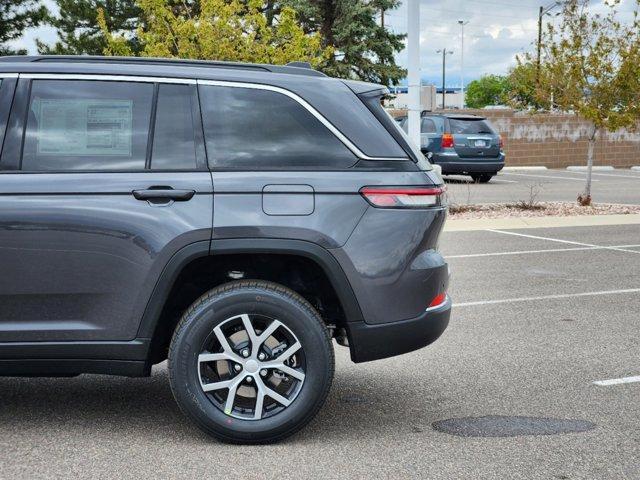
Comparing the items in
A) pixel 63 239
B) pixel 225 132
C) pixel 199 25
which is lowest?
pixel 63 239

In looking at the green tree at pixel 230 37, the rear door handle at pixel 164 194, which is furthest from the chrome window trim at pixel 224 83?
the green tree at pixel 230 37

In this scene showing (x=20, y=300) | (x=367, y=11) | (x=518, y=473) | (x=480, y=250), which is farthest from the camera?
(x=367, y=11)

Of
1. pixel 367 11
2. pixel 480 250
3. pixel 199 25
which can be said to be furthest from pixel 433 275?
pixel 367 11

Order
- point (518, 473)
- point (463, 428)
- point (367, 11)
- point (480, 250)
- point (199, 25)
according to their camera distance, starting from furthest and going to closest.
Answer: point (367, 11)
point (199, 25)
point (480, 250)
point (463, 428)
point (518, 473)

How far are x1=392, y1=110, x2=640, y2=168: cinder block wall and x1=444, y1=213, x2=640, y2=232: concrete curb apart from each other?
16.3 meters

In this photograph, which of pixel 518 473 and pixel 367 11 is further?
pixel 367 11

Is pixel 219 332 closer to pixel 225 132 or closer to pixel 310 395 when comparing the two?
pixel 310 395

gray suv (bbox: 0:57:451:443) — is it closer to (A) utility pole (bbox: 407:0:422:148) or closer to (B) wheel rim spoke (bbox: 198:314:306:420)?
(B) wheel rim spoke (bbox: 198:314:306:420)

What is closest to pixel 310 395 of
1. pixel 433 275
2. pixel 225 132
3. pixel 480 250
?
pixel 433 275

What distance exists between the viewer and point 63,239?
4.63 metres

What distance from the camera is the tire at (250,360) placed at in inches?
182

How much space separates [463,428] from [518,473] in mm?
731

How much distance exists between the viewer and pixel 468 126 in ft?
82.3

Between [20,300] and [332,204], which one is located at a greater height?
[332,204]
